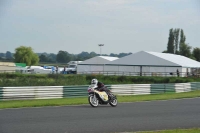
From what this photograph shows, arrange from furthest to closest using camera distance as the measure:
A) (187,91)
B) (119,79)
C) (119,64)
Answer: (119,64) → (119,79) → (187,91)

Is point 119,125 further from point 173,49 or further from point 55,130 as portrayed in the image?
point 173,49

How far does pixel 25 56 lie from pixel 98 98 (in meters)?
112

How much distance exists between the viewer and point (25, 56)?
128 metres

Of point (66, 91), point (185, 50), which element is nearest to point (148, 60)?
point (66, 91)

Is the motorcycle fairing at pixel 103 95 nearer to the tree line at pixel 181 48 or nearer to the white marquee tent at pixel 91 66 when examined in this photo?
the white marquee tent at pixel 91 66

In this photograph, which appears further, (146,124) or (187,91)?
(187,91)

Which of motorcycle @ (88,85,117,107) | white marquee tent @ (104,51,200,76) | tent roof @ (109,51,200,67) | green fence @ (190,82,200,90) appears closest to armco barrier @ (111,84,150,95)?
green fence @ (190,82,200,90)

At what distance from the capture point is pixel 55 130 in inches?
416

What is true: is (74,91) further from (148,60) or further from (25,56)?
(25,56)

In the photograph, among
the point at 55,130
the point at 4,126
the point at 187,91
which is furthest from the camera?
the point at 187,91

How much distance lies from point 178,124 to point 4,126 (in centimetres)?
546

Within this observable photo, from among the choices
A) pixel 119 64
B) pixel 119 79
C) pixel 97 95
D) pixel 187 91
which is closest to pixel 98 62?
pixel 119 64

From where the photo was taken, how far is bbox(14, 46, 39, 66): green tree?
126250 millimetres

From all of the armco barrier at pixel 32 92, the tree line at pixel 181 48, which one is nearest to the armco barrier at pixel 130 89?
the armco barrier at pixel 32 92
